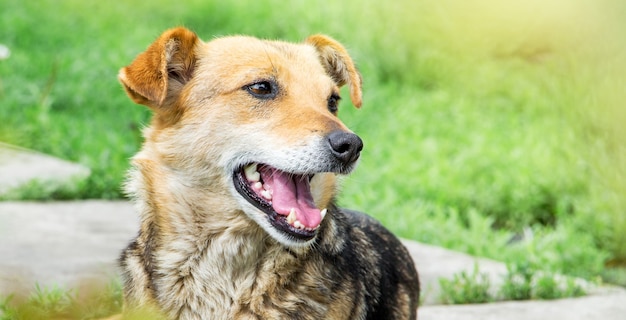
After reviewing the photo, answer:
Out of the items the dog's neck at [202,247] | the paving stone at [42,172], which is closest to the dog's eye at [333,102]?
the dog's neck at [202,247]

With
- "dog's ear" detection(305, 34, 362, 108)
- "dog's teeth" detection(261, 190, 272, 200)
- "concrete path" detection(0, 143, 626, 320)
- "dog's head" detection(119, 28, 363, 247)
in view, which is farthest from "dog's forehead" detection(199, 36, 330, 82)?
"concrete path" detection(0, 143, 626, 320)

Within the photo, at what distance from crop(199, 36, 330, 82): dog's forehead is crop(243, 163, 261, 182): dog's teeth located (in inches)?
14.1

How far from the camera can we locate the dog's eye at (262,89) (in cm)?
343

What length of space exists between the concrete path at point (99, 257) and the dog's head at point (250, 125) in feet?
3.10

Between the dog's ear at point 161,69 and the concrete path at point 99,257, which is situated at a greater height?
the dog's ear at point 161,69

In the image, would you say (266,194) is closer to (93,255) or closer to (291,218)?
(291,218)

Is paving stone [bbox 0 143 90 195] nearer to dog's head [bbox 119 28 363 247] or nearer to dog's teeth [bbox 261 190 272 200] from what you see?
dog's head [bbox 119 28 363 247]

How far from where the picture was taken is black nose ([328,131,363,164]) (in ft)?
10.3

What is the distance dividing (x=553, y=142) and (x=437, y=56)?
2.60 m

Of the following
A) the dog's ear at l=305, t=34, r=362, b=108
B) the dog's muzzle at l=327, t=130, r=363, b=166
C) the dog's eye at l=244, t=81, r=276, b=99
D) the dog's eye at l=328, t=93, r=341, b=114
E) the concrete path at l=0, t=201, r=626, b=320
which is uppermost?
the dog's ear at l=305, t=34, r=362, b=108

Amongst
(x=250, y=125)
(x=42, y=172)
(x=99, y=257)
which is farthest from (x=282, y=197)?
(x=42, y=172)

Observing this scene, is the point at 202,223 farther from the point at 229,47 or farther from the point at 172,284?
the point at 229,47

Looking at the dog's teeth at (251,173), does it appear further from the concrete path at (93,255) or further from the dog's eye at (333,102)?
the concrete path at (93,255)

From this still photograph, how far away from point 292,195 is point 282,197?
57mm
